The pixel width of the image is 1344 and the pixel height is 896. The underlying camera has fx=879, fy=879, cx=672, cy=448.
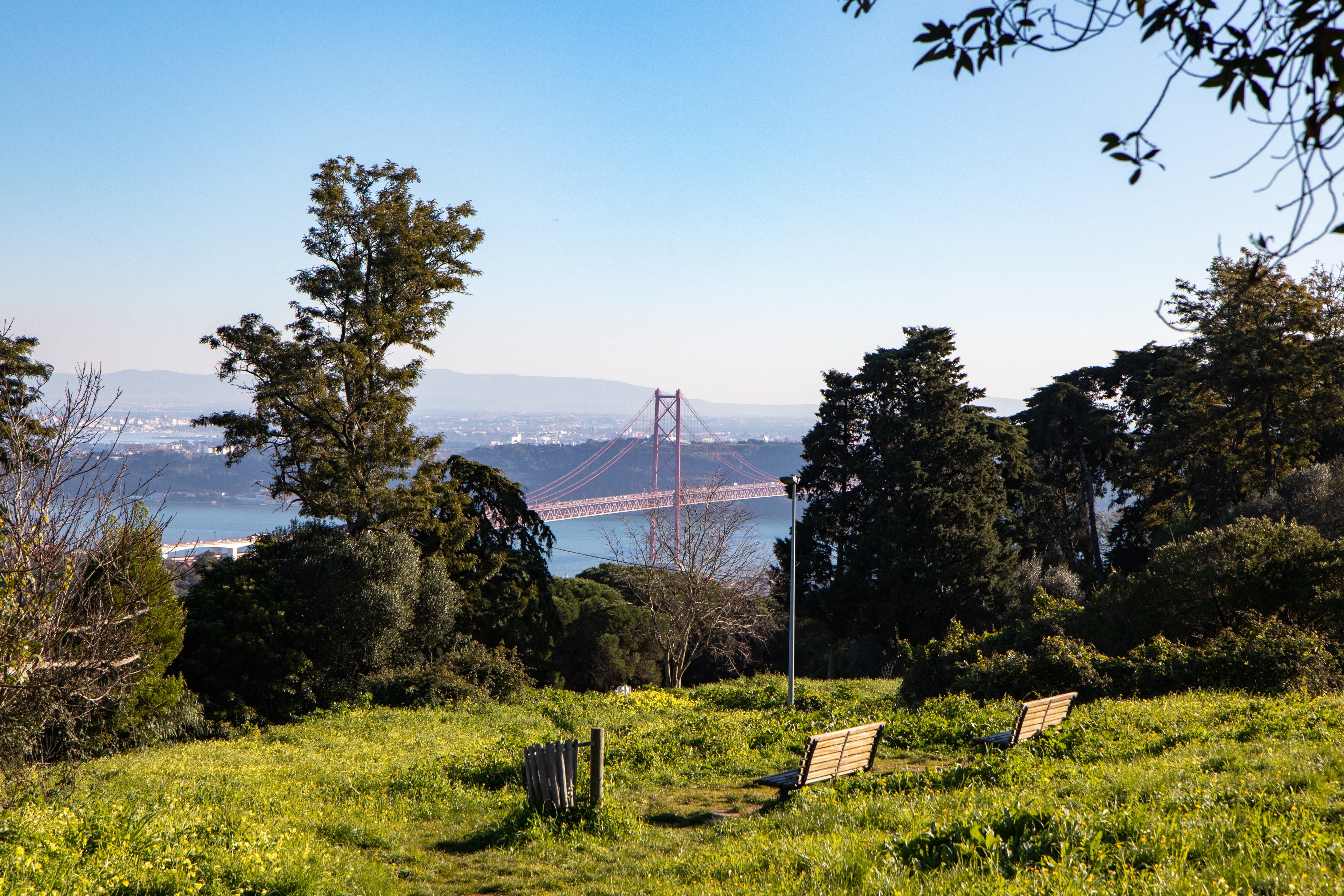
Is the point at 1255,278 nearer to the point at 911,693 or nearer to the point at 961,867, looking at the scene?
the point at 961,867

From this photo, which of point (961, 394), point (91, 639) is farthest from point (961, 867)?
point (961, 394)

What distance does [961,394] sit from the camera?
89.4 feet

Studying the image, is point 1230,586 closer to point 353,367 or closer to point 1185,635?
point 1185,635

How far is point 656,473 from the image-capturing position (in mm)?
63094

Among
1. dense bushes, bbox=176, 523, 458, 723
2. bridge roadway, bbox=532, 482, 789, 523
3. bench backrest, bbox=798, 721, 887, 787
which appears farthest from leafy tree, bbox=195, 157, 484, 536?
bridge roadway, bbox=532, 482, 789, 523

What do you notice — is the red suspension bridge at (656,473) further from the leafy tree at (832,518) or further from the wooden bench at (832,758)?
the wooden bench at (832,758)

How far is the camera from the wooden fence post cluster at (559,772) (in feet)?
23.9

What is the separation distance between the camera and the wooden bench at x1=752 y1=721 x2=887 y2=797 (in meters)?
7.70

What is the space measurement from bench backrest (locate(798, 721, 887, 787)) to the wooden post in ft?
5.74

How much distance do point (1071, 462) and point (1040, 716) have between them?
2691cm

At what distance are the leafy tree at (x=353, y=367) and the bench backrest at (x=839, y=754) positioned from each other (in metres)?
13.8

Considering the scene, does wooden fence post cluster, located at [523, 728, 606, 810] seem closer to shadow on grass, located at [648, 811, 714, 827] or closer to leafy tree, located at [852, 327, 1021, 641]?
shadow on grass, located at [648, 811, 714, 827]

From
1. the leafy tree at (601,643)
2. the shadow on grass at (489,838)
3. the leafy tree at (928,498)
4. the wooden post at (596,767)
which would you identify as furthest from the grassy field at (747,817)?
the leafy tree at (601,643)

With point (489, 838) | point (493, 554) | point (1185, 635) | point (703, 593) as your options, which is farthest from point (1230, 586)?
point (493, 554)
